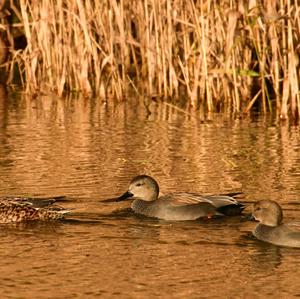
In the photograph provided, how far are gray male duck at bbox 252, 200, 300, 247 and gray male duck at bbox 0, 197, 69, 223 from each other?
5.27ft

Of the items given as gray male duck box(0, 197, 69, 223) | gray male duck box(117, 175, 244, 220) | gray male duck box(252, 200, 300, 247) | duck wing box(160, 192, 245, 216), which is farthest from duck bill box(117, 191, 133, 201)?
gray male duck box(252, 200, 300, 247)

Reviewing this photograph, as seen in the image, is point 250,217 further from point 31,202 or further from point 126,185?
point 126,185

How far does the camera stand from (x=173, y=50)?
16422 millimetres

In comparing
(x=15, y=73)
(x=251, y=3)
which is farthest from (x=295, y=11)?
(x=15, y=73)

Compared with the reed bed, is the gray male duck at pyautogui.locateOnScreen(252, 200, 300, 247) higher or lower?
lower

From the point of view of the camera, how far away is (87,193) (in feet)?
34.4

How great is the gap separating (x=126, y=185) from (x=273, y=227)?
244 cm

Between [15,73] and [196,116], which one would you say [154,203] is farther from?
[15,73]

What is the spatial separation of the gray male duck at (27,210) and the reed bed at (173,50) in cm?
538

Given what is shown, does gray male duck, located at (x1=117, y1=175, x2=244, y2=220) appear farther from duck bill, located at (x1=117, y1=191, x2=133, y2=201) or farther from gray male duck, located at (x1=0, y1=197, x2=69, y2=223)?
gray male duck, located at (x1=0, y1=197, x2=69, y2=223)

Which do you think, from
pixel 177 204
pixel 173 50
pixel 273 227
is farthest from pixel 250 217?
pixel 173 50

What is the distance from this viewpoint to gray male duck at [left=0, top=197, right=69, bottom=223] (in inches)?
375

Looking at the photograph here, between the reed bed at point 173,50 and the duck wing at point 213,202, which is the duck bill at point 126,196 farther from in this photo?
the reed bed at point 173,50

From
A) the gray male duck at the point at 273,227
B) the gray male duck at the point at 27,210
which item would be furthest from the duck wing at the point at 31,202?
the gray male duck at the point at 273,227
